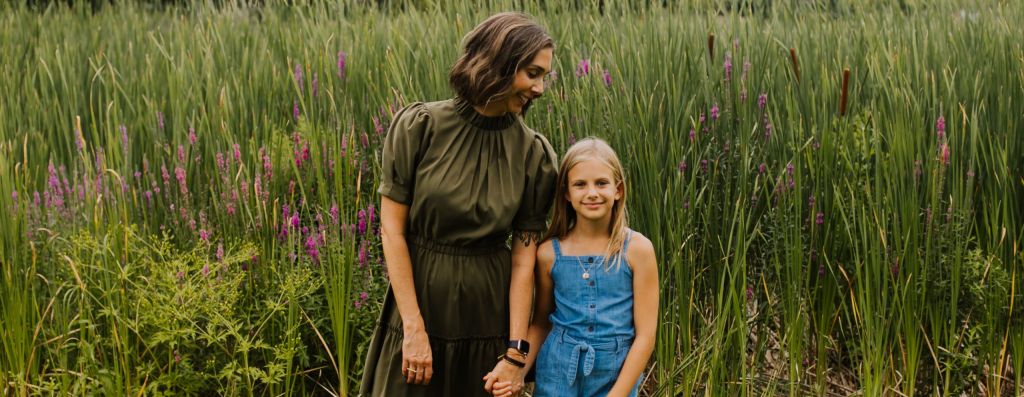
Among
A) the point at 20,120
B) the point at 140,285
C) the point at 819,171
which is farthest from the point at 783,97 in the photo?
the point at 20,120

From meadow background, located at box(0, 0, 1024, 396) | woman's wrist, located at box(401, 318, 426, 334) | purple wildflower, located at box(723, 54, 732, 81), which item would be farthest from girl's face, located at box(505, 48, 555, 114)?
purple wildflower, located at box(723, 54, 732, 81)

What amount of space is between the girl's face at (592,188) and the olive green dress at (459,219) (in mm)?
101

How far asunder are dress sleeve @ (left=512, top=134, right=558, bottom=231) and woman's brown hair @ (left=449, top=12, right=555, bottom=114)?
20cm

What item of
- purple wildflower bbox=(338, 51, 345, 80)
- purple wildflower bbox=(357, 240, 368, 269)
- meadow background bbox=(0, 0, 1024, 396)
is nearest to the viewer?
meadow background bbox=(0, 0, 1024, 396)

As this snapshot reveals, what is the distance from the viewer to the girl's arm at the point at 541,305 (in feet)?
Answer: 7.93

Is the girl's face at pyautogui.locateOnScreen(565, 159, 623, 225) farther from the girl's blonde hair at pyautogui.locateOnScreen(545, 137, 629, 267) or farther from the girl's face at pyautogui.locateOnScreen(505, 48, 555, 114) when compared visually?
the girl's face at pyautogui.locateOnScreen(505, 48, 555, 114)

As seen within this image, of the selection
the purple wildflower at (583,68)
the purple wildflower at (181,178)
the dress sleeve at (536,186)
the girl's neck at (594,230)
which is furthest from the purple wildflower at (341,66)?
the girl's neck at (594,230)

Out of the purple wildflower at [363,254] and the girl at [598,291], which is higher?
the girl at [598,291]

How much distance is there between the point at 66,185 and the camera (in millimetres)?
3436

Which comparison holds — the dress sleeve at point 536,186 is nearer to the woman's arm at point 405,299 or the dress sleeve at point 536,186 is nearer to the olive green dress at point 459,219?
the olive green dress at point 459,219

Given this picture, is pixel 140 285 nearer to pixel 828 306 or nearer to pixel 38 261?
pixel 38 261

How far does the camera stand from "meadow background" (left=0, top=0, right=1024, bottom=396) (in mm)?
3064

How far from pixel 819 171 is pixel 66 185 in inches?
101

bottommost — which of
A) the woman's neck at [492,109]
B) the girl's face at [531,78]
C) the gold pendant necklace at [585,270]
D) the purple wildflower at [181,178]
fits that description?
the gold pendant necklace at [585,270]
